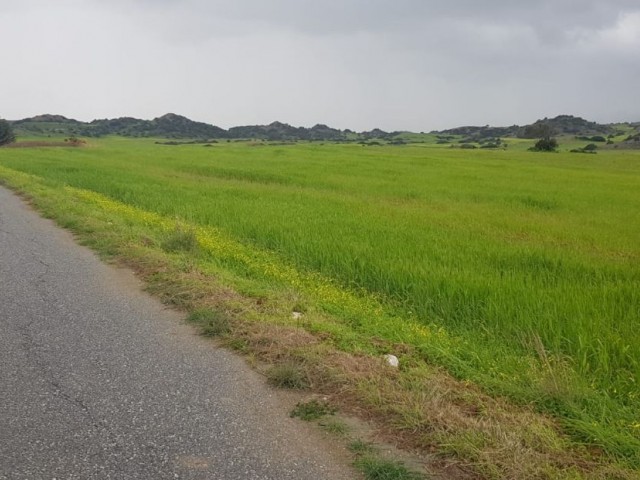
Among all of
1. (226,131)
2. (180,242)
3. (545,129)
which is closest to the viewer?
(180,242)

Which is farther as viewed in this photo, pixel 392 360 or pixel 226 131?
pixel 226 131

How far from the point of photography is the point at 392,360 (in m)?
4.96

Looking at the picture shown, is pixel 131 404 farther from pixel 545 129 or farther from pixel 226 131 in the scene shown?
pixel 226 131

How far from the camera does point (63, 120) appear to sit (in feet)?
516

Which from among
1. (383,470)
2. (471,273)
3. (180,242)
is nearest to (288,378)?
(383,470)

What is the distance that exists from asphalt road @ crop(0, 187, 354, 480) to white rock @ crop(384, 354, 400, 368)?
1.06 m

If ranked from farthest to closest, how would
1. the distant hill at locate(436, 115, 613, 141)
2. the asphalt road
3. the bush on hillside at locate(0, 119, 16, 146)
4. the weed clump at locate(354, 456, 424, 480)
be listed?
1. the distant hill at locate(436, 115, 613, 141)
2. the bush on hillside at locate(0, 119, 16, 146)
3. the asphalt road
4. the weed clump at locate(354, 456, 424, 480)

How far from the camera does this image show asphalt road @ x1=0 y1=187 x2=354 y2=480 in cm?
342

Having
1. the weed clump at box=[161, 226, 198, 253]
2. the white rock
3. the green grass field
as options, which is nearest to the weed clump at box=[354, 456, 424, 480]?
the green grass field

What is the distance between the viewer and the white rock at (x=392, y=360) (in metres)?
4.86

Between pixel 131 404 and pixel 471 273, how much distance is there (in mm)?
5142

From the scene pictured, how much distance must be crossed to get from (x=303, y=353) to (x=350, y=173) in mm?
24736

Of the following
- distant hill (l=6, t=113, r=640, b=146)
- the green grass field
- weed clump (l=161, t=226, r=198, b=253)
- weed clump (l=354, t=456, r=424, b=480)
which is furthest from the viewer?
distant hill (l=6, t=113, r=640, b=146)

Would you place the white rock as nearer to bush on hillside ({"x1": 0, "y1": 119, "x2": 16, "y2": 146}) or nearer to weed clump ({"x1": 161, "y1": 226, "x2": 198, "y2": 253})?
weed clump ({"x1": 161, "y1": 226, "x2": 198, "y2": 253})
